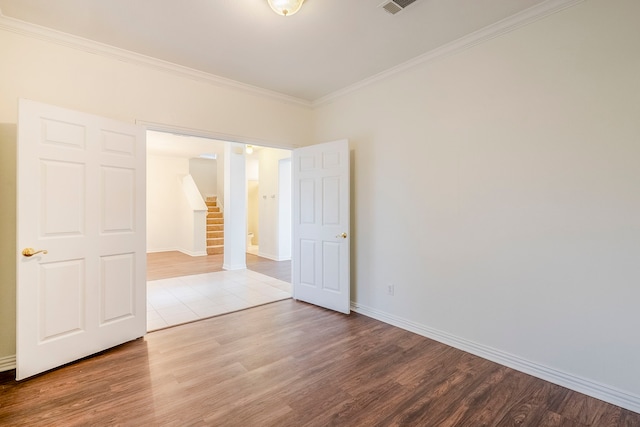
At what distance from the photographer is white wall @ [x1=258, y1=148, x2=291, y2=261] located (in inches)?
287

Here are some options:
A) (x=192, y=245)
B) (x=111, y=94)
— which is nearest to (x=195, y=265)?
Result: (x=192, y=245)

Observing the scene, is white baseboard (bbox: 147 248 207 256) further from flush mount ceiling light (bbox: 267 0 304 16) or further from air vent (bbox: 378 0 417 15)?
air vent (bbox: 378 0 417 15)

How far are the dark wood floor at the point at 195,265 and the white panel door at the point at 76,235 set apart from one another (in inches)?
116

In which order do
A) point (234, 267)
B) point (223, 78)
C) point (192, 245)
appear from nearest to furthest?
point (223, 78)
point (234, 267)
point (192, 245)

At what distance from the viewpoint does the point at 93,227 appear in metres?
2.54

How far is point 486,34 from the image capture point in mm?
2508

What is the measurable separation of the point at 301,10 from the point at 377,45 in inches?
33.5

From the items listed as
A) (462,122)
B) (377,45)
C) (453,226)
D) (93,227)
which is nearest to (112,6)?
(93,227)

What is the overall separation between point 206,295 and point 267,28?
3565mm

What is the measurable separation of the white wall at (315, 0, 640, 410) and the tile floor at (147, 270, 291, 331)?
190 centimetres

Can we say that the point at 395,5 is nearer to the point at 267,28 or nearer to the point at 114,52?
the point at 267,28

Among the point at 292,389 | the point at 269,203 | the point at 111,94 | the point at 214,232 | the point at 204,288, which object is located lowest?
the point at 292,389

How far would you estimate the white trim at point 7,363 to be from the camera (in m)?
2.32

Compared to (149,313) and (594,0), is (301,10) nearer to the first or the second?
(594,0)
